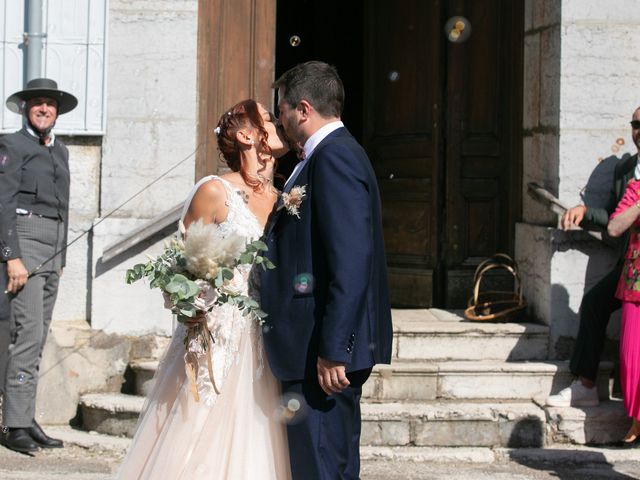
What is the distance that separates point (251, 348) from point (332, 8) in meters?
8.68

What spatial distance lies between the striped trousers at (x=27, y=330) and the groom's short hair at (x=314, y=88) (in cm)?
313

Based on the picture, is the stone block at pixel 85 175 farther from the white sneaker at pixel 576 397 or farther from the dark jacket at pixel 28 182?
the white sneaker at pixel 576 397

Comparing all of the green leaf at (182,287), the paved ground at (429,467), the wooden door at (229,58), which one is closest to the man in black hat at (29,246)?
the paved ground at (429,467)

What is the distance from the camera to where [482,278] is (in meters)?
8.93

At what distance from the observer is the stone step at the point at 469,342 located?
772cm

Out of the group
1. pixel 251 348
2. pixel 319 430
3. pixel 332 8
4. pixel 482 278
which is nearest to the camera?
pixel 319 430

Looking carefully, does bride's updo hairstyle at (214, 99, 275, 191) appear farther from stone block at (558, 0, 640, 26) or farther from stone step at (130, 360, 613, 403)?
stone block at (558, 0, 640, 26)

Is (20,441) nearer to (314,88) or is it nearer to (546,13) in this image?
(314,88)

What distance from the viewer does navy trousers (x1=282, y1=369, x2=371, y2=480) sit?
4117mm

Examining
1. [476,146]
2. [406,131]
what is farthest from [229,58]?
[476,146]

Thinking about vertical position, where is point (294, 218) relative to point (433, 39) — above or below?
below

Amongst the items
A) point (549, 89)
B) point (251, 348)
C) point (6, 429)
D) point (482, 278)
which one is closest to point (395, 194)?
point (482, 278)

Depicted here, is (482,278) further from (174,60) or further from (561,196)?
(174,60)

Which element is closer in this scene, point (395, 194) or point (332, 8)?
point (395, 194)
